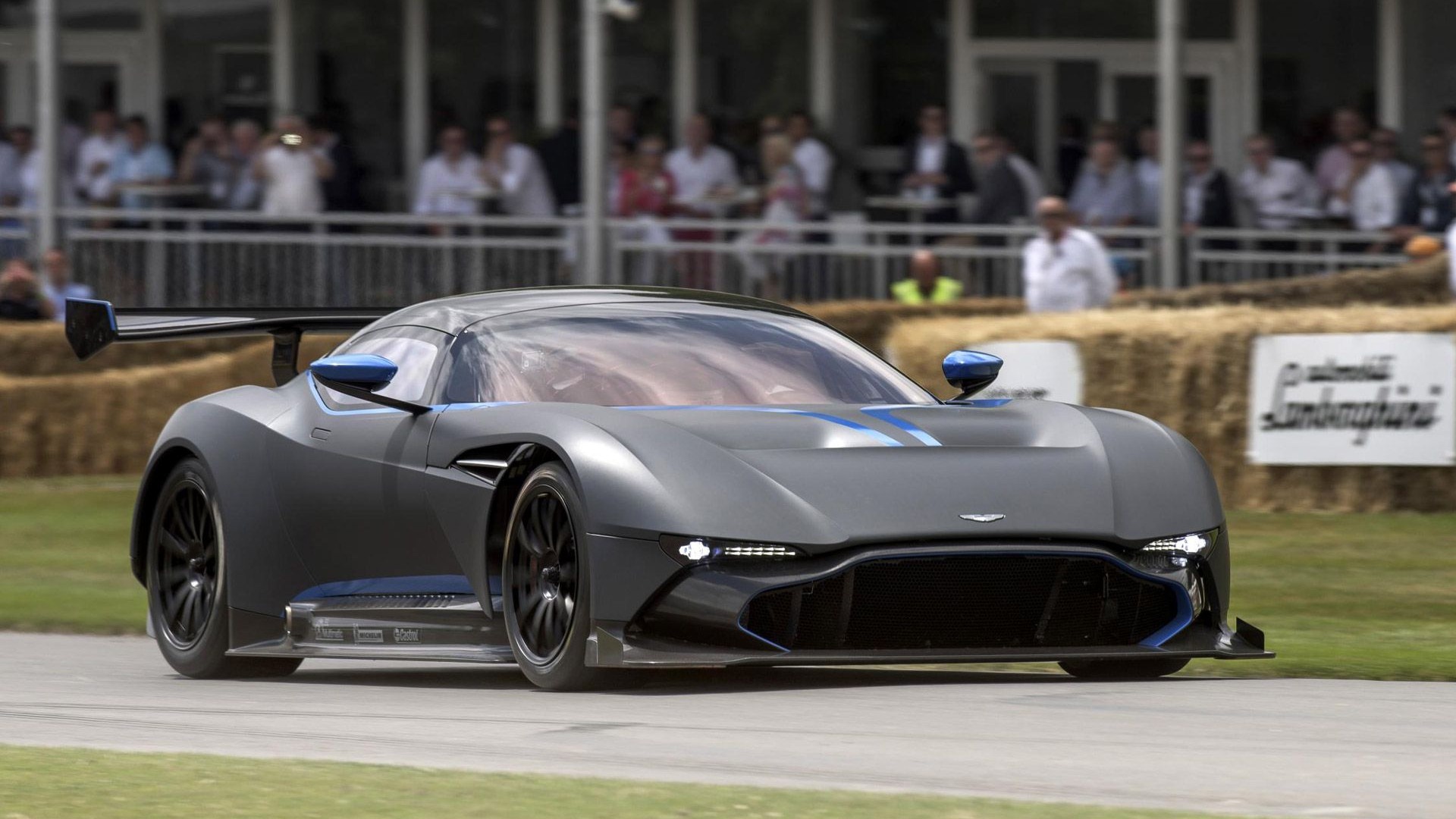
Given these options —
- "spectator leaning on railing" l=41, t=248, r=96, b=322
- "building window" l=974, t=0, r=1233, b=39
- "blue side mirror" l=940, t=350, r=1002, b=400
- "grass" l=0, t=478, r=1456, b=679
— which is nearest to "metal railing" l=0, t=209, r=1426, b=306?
"spectator leaning on railing" l=41, t=248, r=96, b=322

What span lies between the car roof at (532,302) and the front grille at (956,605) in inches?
69.3

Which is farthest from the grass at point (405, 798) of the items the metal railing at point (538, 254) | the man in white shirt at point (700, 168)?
the man in white shirt at point (700, 168)

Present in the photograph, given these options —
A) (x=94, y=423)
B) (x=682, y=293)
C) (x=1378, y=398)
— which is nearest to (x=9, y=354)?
(x=94, y=423)

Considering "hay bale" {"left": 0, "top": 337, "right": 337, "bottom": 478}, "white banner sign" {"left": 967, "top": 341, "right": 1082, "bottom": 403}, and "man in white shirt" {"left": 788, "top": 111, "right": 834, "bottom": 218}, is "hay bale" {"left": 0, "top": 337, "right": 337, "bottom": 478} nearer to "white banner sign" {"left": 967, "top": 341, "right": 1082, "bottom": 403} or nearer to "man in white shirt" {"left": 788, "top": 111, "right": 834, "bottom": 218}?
"man in white shirt" {"left": 788, "top": 111, "right": 834, "bottom": 218}

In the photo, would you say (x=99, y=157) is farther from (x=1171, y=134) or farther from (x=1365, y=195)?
(x=1365, y=195)

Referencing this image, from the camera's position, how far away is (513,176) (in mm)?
20875

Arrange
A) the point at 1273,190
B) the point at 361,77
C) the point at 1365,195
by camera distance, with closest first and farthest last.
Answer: the point at 1365,195, the point at 1273,190, the point at 361,77

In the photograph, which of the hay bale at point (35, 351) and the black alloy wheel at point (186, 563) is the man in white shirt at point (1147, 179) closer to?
the hay bale at point (35, 351)

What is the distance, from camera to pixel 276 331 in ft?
30.6

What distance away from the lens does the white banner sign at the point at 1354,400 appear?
43.8 ft

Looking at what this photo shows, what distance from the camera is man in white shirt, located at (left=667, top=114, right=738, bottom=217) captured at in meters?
20.5

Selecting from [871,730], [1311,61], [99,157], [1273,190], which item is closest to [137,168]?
[99,157]

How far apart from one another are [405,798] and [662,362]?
2929mm

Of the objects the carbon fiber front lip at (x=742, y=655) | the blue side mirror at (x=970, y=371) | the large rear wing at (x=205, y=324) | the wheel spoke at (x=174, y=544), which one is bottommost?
the carbon fiber front lip at (x=742, y=655)
